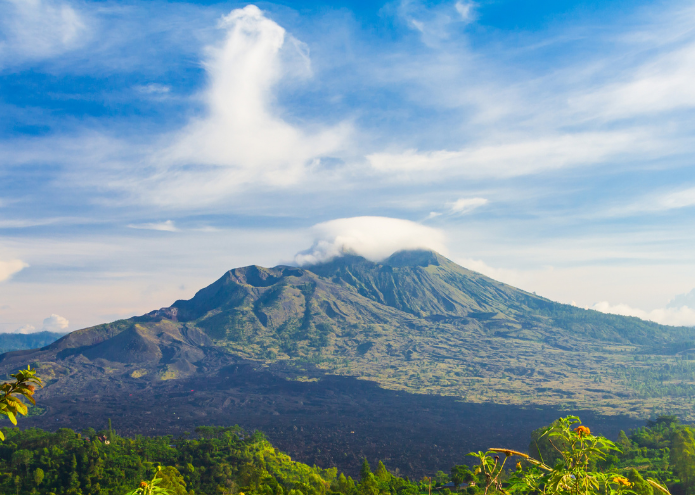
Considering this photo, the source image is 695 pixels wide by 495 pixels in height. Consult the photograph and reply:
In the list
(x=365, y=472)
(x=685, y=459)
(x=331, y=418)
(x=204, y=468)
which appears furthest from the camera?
(x=331, y=418)

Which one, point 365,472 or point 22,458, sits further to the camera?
point 22,458

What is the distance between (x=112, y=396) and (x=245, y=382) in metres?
51.8

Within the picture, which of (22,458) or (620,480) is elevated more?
(620,480)

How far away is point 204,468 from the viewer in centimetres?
5641

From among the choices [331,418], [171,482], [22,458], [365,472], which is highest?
[171,482]

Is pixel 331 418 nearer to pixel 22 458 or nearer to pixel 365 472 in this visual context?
pixel 365 472

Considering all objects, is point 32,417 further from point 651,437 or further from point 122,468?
point 651,437

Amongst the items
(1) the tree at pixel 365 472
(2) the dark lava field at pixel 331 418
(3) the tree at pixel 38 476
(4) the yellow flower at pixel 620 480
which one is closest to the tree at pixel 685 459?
(1) the tree at pixel 365 472

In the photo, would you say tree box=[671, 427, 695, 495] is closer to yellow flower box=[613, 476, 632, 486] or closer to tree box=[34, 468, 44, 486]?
yellow flower box=[613, 476, 632, 486]

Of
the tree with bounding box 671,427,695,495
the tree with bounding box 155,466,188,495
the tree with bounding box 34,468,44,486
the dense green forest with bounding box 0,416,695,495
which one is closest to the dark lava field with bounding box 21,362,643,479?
the dense green forest with bounding box 0,416,695,495

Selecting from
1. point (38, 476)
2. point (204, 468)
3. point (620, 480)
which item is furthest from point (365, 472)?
point (620, 480)

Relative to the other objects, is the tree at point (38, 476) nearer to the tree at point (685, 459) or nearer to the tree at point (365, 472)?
the tree at point (365, 472)

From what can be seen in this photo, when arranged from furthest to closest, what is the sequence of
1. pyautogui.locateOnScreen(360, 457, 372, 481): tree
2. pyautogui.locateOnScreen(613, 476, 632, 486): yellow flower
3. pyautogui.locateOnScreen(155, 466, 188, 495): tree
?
pyautogui.locateOnScreen(360, 457, 372, 481): tree < pyautogui.locateOnScreen(155, 466, 188, 495): tree < pyautogui.locateOnScreen(613, 476, 632, 486): yellow flower

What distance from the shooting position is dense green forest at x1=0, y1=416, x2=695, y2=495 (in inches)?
1850
